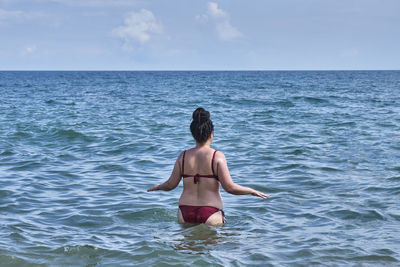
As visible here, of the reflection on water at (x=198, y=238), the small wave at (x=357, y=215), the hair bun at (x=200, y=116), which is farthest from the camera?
the small wave at (x=357, y=215)

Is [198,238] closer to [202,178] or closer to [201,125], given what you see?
[202,178]

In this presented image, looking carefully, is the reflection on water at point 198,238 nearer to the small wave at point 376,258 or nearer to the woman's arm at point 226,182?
the woman's arm at point 226,182

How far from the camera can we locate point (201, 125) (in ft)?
19.5

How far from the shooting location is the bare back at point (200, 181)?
6.06m

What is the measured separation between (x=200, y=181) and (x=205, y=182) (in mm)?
67

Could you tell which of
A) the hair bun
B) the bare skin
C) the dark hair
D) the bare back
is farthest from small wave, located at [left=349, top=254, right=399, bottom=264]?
the hair bun

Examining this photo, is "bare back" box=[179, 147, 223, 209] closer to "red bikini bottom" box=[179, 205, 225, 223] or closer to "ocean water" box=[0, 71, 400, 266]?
"red bikini bottom" box=[179, 205, 225, 223]

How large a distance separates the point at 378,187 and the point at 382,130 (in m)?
9.86

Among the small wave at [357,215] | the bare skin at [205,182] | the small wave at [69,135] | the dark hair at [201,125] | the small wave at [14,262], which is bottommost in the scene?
the small wave at [14,262]

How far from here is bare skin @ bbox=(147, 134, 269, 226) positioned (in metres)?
5.99

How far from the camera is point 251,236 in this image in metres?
6.71

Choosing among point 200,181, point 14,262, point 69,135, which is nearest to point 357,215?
point 200,181

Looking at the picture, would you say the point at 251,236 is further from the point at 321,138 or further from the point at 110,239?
the point at 321,138

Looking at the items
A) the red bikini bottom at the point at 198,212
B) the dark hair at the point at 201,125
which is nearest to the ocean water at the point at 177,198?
the red bikini bottom at the point at 198,212
